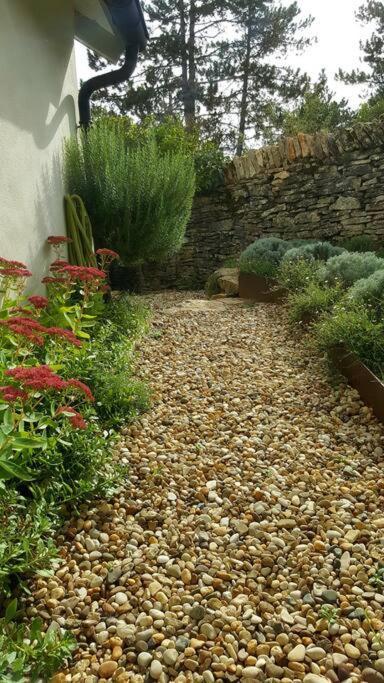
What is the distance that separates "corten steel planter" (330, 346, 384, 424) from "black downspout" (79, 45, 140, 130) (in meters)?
4.08

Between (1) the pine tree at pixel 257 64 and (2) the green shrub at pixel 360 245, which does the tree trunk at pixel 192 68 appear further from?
(2) the green shrub at pixel 360 245

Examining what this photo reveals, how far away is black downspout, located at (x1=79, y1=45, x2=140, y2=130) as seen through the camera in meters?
5.46

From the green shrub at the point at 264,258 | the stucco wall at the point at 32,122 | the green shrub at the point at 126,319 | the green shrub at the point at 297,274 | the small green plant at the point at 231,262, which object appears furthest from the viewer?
the small green plant at the point at 231,262

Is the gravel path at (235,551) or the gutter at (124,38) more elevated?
the gutter at (124,38)

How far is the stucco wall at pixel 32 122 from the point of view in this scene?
3.40m

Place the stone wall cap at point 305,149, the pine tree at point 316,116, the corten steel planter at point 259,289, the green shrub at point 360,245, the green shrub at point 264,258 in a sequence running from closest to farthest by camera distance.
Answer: the corten steel planter at point 259,289, the green shrub at point 264,258, the green shrub at point 360,245, the stone wall cap at point 305,149, the pine tree at point 316,116

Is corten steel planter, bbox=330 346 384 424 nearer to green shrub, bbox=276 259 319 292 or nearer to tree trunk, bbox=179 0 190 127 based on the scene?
green shrub, bbox=276 259 319 292

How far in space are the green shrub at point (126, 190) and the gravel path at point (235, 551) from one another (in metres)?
2.36

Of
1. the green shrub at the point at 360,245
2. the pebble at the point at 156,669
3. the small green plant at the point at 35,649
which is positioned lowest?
the pebble at the point at 156,669

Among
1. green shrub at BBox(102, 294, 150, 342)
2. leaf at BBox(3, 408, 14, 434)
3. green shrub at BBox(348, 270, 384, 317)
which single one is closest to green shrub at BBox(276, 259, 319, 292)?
green shrub at BBox(348, 270, 384, 317)

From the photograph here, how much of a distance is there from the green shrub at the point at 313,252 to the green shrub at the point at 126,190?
177 cm

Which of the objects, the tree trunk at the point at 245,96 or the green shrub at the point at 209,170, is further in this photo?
the tree trunk at the point at 245,96

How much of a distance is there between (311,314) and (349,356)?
1248mm

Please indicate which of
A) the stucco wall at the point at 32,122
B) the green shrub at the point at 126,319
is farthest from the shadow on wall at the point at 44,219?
the green shrub at the point at 126,319
